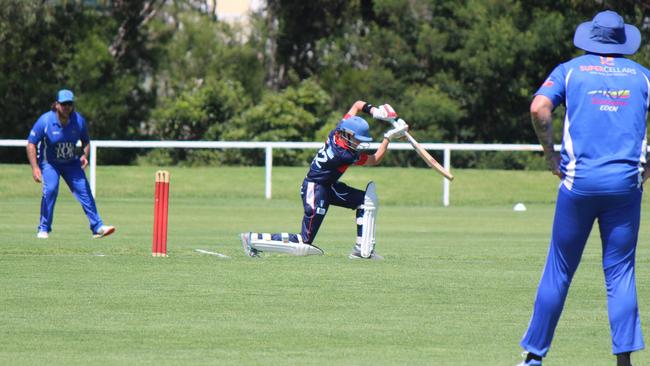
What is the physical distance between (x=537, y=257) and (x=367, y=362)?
8.17 m

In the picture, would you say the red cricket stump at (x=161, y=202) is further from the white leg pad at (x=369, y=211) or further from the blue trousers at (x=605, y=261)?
the blue trousers at (x=605, y=261)

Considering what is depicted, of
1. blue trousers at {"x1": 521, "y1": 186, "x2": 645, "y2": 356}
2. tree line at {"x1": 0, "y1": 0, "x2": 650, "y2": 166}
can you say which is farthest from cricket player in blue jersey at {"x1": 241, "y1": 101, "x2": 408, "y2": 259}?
tree line at {"x1": 0, "y1": 0, "x2": 650, "y2": 166}

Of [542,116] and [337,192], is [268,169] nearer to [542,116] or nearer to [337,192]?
[337,192]

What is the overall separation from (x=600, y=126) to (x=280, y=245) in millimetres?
7263

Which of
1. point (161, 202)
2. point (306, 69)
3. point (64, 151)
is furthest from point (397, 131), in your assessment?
point (306, 69)

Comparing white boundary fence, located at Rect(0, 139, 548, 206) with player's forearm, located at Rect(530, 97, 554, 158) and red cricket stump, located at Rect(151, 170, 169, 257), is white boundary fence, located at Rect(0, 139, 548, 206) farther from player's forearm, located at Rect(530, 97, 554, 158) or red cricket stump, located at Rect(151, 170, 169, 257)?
player's forearm, located at Rect(530, 97, 554, 158)

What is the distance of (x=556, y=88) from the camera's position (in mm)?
7676

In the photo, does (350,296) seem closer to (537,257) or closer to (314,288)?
(314,288)

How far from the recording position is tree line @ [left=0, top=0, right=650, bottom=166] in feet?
135

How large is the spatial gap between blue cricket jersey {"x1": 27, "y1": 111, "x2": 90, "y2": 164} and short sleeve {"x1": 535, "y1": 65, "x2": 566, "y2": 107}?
36.4 feet

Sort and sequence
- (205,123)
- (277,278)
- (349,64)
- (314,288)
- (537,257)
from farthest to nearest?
(349,64) < (205,123) < (537,257) < (277,278) < (314,288)

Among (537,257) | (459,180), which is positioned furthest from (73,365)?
(459,180)

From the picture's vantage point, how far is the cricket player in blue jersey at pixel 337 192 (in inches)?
562

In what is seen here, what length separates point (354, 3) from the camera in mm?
47500
